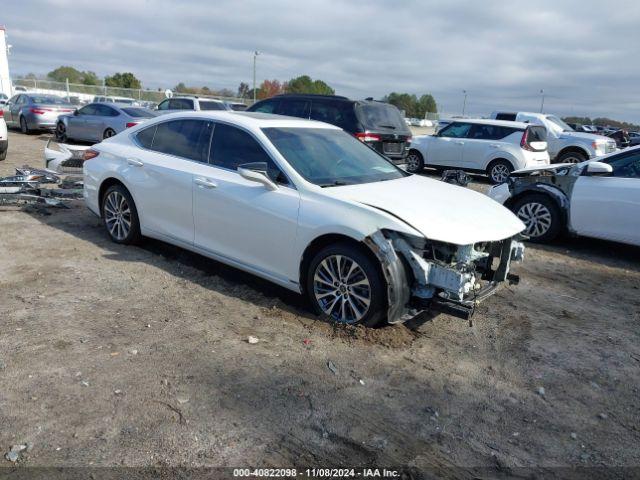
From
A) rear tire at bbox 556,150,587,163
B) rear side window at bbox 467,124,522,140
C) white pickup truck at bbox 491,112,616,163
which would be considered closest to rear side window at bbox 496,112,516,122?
white pickup truck at bbox 491,112,616,163

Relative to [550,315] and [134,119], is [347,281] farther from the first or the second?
[134,119]

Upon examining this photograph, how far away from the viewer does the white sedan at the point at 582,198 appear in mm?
6926

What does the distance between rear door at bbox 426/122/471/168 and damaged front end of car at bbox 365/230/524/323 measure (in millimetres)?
10946

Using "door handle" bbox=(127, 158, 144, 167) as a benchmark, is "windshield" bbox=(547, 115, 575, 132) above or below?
above

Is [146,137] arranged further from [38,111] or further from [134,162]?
[38,111]

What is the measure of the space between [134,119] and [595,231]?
1320cm

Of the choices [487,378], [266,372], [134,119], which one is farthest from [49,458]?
[134,119]

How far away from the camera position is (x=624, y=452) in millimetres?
3037

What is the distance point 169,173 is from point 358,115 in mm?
6425

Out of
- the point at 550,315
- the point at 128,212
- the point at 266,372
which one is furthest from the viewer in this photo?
the point at 128,212

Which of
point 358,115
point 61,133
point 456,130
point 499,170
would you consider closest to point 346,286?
point 358,115

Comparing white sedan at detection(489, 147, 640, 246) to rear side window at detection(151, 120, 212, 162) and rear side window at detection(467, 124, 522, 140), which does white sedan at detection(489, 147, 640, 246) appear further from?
rear side window at detection(467, 124, 522, 140)

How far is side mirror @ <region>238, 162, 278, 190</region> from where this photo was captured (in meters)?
4.56

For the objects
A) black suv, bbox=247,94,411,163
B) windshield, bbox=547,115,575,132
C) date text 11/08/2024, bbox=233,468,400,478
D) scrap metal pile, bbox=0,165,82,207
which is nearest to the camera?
date text 11/08/2024, bbox=233,468,400,478
